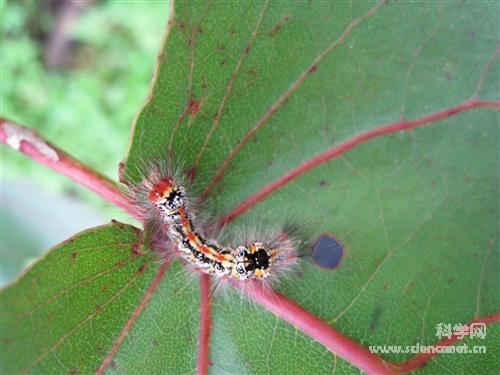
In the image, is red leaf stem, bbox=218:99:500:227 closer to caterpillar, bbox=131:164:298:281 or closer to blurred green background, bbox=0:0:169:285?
caterpillar, bbox=131:164:298:281

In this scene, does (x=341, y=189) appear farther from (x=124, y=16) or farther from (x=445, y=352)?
(x=124, y=16)

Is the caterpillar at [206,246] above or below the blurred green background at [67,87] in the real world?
below

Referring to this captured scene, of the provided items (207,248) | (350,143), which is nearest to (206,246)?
(207,248)

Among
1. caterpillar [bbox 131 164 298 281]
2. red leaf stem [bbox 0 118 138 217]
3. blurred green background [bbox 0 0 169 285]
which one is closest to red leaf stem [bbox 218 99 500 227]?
caterpillar [bbox 131 164 298 281]

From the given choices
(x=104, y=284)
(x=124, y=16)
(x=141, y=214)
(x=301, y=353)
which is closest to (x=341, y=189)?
(x=301, y=353)

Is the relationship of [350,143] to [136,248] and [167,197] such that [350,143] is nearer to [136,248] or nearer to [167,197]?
[167,197]

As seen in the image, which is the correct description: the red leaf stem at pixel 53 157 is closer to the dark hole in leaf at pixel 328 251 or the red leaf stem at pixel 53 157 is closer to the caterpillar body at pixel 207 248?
the caterpillar body at pixel 207 248

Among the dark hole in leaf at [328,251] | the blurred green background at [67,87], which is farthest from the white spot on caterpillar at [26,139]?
the blurred green background at [67,87]
